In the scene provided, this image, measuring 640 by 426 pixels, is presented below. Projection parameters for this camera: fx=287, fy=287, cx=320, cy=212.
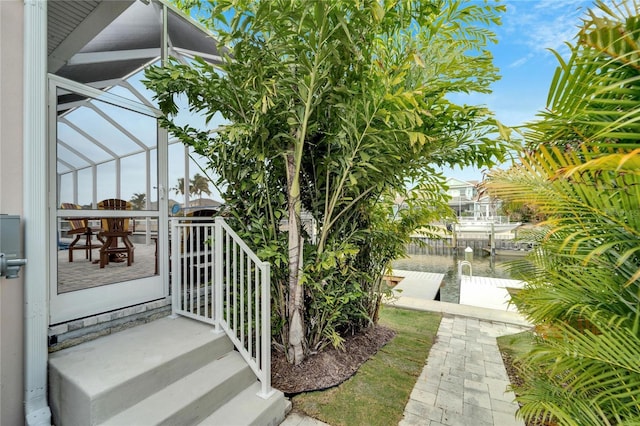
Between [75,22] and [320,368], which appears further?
[320,368]

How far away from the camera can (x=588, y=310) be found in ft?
4.72

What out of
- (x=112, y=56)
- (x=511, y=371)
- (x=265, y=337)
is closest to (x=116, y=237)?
(x=112, y=56)

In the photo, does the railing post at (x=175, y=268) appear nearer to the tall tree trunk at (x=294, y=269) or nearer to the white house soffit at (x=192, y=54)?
the tall tree trunk at (x=294, y=269)

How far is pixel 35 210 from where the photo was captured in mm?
1975

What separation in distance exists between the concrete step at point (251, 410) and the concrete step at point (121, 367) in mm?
389

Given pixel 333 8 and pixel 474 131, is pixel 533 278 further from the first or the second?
pixel 333 8

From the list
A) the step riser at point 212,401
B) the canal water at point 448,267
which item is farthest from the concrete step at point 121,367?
the canal water at point 448,267

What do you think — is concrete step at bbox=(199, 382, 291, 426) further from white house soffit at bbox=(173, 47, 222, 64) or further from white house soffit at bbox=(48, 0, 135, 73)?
white house soffit at bbox=(173, 47, 222, 64)

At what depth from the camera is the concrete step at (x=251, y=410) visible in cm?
205

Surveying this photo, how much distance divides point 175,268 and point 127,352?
87 centimetres

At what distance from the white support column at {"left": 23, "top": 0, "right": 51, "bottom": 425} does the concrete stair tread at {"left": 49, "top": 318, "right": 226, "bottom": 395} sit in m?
0.15

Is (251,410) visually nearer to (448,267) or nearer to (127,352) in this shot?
(127,352)

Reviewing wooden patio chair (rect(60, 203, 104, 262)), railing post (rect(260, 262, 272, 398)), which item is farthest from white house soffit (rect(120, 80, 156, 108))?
railing post (rect(260, 262, 272, 398))

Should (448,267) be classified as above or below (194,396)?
below
